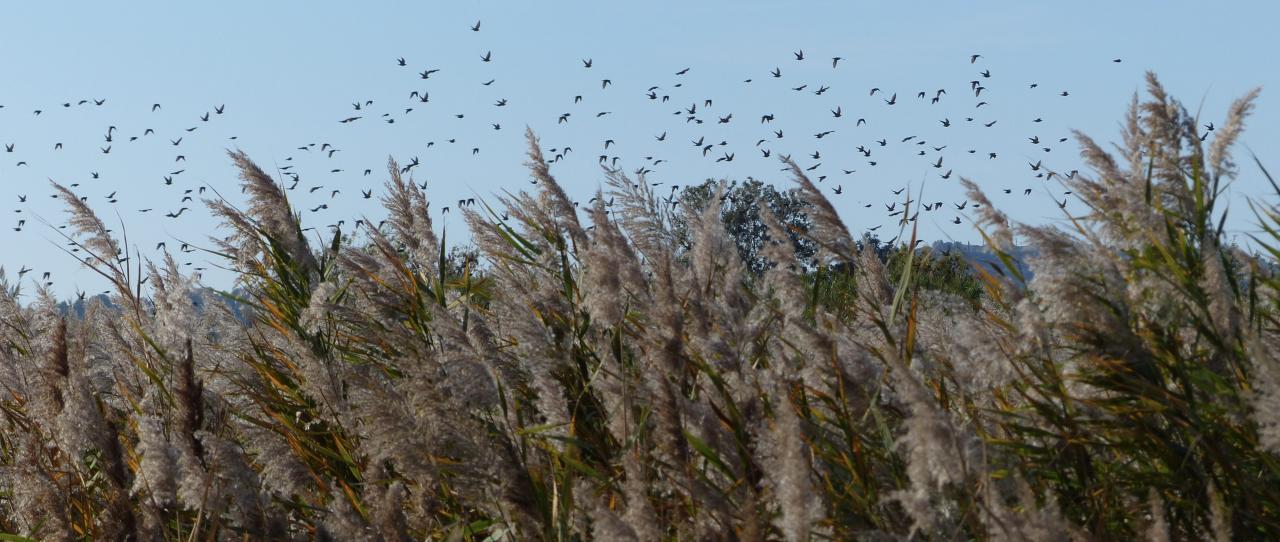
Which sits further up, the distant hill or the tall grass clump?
the distant hill

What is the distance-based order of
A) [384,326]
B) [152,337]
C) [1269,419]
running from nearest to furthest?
[1269,419] → [384,326] → [152,337]

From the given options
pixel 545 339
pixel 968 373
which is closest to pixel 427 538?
pixel 545 339

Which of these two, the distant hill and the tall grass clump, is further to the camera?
the distant hill

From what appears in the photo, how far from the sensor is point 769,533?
8.35 feet

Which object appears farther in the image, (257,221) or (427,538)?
(257,221)

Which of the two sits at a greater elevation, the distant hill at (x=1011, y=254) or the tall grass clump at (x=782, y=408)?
the distant hill at (x=1011, y=254)

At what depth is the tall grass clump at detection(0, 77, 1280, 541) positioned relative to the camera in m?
2.36

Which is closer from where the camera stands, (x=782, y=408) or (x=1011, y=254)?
(x=782, y=408)

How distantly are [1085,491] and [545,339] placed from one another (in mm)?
1222

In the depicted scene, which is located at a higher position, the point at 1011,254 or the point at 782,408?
the point at 1011,254

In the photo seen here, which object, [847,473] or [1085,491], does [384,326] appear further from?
[1085,491]

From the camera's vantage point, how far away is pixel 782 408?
1.94 metres

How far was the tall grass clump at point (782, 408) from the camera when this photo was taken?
7.74 ft

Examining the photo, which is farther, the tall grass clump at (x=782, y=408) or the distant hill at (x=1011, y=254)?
the distant hill at (x=1011, y=254)
